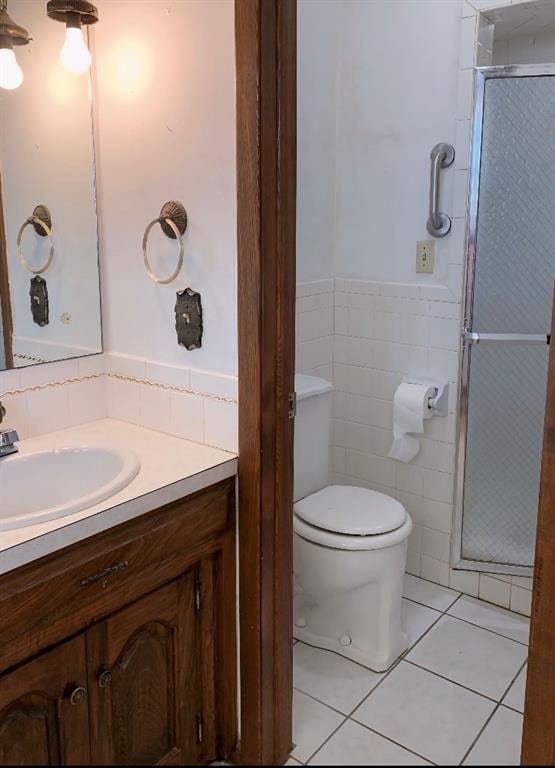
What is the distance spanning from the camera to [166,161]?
1.63m

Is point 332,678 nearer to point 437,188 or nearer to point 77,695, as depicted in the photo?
point 77,695

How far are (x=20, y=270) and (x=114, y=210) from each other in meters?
0.28

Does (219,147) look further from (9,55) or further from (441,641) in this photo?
(441,641)

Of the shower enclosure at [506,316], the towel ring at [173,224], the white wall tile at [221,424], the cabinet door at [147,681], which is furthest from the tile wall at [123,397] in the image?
the shower enclosure at [506,316]

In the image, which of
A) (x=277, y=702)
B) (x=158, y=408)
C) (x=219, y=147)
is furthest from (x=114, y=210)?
(x=277, y=702)

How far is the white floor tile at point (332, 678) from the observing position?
2.05 meters

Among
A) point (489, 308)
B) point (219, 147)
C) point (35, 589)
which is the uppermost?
point (219, 147)

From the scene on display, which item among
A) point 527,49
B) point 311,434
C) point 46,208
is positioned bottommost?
point 311,434

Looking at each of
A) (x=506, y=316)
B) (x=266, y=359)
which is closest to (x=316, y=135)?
(x=506, y=316)

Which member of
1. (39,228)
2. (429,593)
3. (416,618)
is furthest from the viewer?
(429,593)

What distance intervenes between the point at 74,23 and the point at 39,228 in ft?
1.65

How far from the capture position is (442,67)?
2330 millimetres

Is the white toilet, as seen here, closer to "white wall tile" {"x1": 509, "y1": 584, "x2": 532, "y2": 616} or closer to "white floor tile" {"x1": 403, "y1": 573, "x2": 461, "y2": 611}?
"white floor tile" {"x1": 403, "y1": 573, "x2": 461, "y2": 611}

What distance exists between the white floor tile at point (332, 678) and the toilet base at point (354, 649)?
0.05ft
